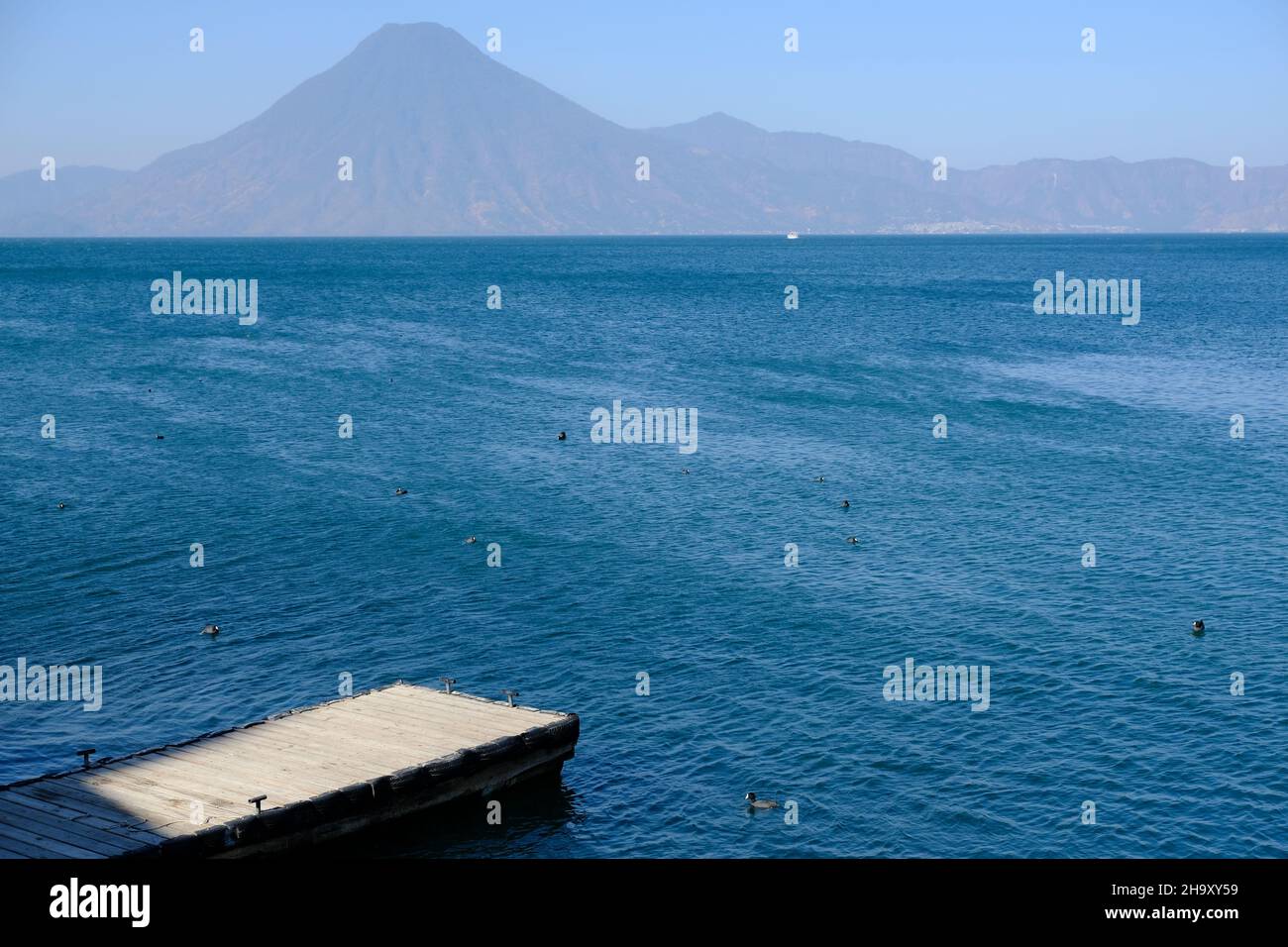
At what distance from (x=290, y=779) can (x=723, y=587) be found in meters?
26.2

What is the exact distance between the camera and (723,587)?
186 ft

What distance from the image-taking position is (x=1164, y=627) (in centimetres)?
5147

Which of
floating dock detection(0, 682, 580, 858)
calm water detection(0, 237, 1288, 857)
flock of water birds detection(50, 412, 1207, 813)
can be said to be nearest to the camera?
floating dock detection(0, 682, 580, 858)

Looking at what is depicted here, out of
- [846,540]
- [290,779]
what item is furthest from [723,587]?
[290,779]

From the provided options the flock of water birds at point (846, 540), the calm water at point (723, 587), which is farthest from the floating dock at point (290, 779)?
the flock of water birds at point (846, 540)

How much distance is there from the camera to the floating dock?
30.5 metres

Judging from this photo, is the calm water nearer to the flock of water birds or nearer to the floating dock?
the flock of water birds

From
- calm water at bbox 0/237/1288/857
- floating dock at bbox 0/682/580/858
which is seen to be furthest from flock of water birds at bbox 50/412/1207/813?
floating dock at bbox 0/682/580/858

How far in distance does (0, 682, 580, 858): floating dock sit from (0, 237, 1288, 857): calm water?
1.21 meters

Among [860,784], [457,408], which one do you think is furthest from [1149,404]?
[860,784]

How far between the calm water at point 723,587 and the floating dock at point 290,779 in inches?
47.7

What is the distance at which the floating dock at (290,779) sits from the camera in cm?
3055

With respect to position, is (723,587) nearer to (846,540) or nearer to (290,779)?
(846,540)
